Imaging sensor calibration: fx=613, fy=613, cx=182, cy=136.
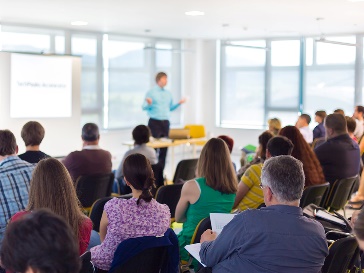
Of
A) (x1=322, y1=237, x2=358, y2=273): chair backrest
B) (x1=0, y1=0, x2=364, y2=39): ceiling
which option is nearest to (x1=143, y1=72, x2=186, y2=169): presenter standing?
(x1=0, y1=0, x2=364, y2=39): ceiling

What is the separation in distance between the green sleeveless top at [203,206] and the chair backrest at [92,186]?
1639 mm

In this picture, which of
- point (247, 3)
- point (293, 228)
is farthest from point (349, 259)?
point (247, 3)

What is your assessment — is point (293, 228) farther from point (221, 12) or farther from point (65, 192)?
point (221, 12)

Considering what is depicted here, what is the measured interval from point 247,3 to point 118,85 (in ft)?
18.5

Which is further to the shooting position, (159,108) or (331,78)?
(331,78)

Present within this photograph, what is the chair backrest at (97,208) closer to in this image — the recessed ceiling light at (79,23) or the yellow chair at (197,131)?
the recessed ceiling light at (79,23)

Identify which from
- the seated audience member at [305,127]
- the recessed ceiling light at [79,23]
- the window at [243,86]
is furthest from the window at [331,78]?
the recessed ceiling light at [79,23]

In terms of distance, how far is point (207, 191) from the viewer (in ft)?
14.4

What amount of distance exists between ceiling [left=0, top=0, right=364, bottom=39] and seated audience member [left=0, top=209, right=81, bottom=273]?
23.5 feet

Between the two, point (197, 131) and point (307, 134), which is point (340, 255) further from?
point (197, 131)

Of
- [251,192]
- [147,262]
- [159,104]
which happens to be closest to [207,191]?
[251,192]

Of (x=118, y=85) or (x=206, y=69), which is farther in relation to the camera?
(x=206, y=69)

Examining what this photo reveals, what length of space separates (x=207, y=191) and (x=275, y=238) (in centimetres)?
166

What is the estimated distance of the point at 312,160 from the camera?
17.6 feet
